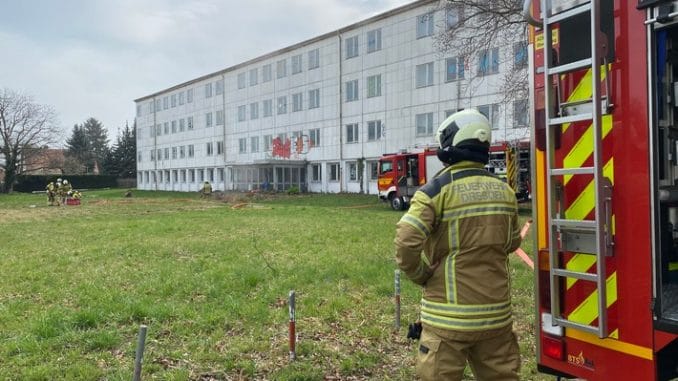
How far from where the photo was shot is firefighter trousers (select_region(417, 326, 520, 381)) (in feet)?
8.89

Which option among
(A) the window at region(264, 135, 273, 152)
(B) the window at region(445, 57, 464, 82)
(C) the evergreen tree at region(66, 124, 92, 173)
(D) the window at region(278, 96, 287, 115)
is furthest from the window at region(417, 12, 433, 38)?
(C) the evergreen tree at region(66, 124, 92, 173)

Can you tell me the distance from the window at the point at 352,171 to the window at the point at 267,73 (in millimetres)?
12553

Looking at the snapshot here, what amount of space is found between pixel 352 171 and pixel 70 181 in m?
44.9

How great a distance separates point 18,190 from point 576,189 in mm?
69847

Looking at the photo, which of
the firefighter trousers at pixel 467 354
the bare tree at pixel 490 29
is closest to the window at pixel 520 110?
the bare tree at pixel 490 29

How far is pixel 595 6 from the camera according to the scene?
2482 mm

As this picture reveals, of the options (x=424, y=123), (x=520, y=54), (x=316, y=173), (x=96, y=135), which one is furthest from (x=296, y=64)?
(x=96, y=135)

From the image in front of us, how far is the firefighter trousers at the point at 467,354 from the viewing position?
2709 millimetres

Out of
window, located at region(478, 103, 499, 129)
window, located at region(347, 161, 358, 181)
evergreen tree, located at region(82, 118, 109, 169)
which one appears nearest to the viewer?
window, located at region(478, 103, 499, 129)

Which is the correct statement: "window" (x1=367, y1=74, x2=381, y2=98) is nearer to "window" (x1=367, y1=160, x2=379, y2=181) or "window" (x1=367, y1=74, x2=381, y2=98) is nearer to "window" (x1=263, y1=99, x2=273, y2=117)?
"window" (x1=367, y1=160, x2=379, y2=181)

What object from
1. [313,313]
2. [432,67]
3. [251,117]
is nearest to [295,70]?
[251,117]

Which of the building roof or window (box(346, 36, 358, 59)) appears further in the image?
window (box(346, 36, 358, 59))

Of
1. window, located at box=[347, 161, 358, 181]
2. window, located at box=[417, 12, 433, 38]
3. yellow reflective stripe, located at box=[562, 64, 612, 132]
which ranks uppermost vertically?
window, located at box=[417, 12, 433, 38]

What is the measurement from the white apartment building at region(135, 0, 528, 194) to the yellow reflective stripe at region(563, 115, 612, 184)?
1905 cm
